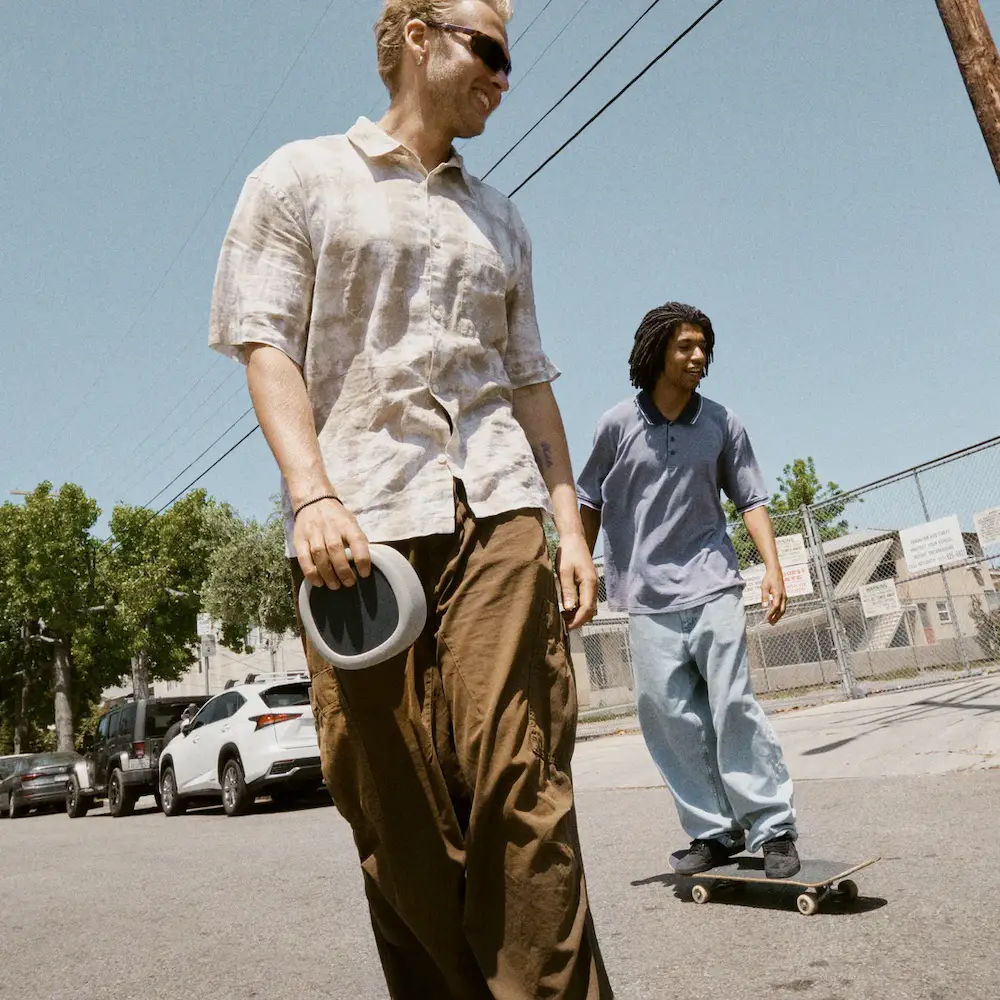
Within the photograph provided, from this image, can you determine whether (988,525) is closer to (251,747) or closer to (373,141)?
(251,747)

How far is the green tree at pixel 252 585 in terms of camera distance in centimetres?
2794

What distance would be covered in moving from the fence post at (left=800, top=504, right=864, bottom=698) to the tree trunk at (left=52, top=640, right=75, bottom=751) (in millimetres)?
31262

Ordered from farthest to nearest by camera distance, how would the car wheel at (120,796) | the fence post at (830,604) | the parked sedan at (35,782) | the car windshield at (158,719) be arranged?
1. the parked sedan at (35,782)
2. the car windshield at (158,719)
3. the car wheel at (120,796)
4. the fence post at (830,604)

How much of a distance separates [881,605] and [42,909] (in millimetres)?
9914

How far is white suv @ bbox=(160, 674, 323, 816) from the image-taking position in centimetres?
1139

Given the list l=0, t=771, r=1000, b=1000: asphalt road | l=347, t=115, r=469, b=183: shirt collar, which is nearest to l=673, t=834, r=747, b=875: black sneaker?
l=0, t=771, r=1000, b=1000: asphalt road

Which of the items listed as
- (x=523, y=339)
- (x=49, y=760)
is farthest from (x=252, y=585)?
(x=523, y=339)

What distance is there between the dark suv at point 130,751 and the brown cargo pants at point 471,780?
13907 millimetres

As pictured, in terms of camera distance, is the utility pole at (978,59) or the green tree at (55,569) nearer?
the utility pole at (978,59)

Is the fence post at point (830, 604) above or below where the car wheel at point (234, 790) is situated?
above

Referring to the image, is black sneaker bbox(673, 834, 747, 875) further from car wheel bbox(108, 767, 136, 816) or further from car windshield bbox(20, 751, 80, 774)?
car windshield bbox(20, 751, 80, 774)

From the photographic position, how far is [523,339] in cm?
225

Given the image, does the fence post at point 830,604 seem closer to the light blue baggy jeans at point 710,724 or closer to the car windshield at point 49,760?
the light blue baggy jeans at point 710,724

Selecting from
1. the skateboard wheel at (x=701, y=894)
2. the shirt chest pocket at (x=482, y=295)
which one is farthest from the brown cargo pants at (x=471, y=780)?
the skateboard wheel at (x=701, y=894)
